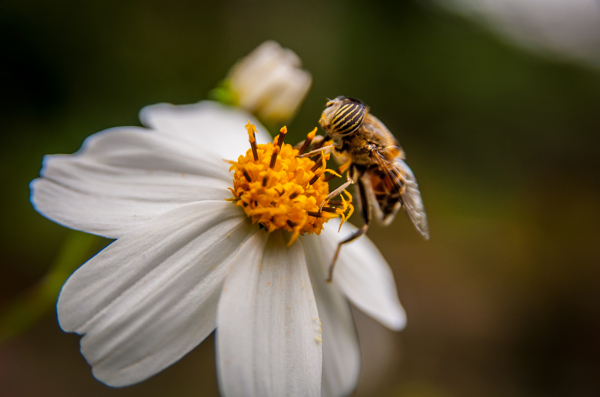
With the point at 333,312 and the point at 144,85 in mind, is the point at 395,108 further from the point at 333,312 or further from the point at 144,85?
the point at 333,312

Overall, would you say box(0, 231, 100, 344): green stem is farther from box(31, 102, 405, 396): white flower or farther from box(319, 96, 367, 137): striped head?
box(319, 96, 367, 137): striped head

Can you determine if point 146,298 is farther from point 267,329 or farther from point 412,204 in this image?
point 412,204

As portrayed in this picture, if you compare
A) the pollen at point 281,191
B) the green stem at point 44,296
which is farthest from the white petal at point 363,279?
the green stem at point 44,296

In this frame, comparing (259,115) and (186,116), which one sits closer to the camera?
(186,116)

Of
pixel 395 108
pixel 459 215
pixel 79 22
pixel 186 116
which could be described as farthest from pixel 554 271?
pixel 79 22

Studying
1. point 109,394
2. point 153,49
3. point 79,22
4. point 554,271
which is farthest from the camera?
point 554,271

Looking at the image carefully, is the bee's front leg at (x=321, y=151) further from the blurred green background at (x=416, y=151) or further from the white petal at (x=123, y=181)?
the blurred green background at (x=416, y=151)

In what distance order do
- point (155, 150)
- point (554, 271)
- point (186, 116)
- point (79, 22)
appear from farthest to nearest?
point (554, 271) → point (79, 22) → point (186, 116) → point (155, 150)

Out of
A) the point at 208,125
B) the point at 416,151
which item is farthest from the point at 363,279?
the point at 416,151
